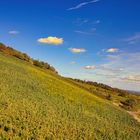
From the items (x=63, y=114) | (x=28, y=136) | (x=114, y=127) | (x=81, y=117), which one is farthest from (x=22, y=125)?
(x=114, y=127)

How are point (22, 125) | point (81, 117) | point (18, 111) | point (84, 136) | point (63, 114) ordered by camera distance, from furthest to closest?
1. point (81, 117)
2. point (63, 114)
3. point (84, 136)
4. point (18, 111)
5. point (22, 125)

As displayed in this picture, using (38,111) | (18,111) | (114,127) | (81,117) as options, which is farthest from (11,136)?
(114,127)

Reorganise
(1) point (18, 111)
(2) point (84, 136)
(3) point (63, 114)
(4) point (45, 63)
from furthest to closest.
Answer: (4) point (45, 63) → (3) point (63, 114) → (2) point (84, 136) → (1) point (18, 111)

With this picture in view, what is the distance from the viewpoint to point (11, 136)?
2534 cm

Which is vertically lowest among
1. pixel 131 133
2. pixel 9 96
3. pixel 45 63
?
pixel 131 133

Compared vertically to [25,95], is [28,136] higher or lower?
lower

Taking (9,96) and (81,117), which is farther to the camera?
(81,117)

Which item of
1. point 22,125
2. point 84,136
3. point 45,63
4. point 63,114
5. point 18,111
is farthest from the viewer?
point 45,63

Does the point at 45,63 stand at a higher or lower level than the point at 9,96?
higher

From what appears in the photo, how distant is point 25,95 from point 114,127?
50.9ft

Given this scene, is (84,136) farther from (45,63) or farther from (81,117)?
(45,63)

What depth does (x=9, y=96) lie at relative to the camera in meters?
37.8

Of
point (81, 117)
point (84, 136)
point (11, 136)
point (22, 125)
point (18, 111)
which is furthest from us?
point (81, 117)

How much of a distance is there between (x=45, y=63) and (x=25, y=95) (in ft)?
419
